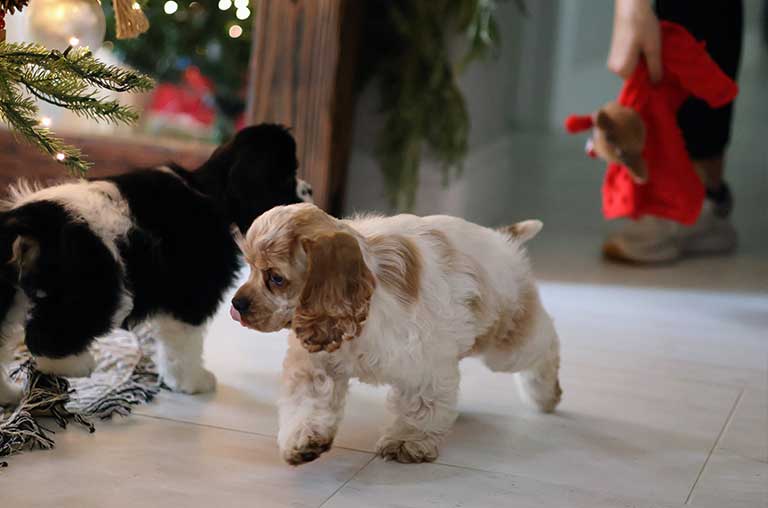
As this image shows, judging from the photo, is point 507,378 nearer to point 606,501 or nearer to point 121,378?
point 606,501

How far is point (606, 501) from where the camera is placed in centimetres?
189

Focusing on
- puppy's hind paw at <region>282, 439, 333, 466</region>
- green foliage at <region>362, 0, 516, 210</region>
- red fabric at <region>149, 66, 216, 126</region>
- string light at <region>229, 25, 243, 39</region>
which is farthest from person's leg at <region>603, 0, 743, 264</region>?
puppy's hind paw at <region>282, 439, 333, 466</region>

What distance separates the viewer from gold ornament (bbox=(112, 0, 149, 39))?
2.29 m

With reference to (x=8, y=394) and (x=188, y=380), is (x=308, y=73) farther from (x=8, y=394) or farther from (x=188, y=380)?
(x=8, y=394)

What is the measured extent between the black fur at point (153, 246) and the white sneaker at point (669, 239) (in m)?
2.03

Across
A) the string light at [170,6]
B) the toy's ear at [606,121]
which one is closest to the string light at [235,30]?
the string light at [170,6]

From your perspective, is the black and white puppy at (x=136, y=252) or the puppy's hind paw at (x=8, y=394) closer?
the black and white puppy at (x=136, y=252)

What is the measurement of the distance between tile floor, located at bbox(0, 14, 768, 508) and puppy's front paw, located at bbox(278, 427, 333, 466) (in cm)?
7

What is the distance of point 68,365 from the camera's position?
6.91 feet

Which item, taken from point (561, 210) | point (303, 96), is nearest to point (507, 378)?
point (303, 96)

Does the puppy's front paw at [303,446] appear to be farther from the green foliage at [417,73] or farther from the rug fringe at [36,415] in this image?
the green foliage at [417,73]

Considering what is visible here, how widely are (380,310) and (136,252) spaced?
54 cm

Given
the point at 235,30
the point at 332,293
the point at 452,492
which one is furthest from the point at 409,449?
the point at 235,30

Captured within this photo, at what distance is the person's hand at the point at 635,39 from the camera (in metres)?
3.36
